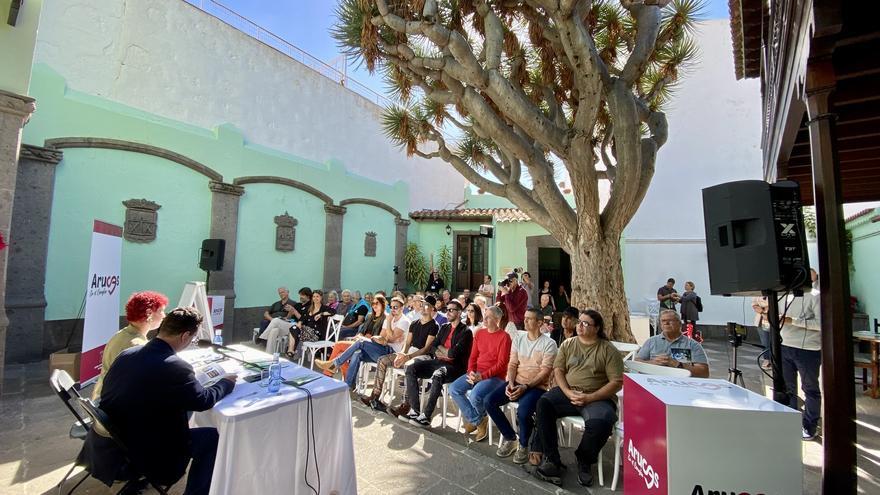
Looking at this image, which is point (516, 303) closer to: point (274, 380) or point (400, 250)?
point (274, 380)

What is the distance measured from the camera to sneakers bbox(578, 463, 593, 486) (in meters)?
2.88

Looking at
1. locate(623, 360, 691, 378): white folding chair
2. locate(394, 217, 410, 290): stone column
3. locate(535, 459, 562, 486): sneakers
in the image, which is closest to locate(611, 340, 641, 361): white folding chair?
locate(623, 360, 691, 378): white folding chair

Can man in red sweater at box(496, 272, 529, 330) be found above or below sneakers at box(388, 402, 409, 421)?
above

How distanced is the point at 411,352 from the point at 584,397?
2.19 meters

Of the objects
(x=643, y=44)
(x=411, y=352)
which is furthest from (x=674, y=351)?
(x=643, y=44)

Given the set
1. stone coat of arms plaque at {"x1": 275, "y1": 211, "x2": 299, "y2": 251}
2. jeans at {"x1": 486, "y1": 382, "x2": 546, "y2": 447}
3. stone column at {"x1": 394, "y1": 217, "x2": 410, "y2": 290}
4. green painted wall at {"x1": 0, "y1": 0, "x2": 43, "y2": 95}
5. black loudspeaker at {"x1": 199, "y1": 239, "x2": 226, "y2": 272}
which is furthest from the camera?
stone column at {"x1": 394, "y1": 217, "x2": 410, "y2": 290}

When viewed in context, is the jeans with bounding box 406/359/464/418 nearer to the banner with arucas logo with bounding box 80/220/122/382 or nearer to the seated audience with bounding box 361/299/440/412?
the seated audience with bounding box 361/299/440/412

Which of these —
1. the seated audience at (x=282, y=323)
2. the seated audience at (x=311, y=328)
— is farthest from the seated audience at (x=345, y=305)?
the seated audience at (x=311, y=328)

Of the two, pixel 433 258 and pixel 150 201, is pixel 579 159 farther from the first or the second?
pixel 433 258

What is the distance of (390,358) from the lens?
4.74 metres

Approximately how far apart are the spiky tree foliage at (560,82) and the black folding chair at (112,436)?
431 cm

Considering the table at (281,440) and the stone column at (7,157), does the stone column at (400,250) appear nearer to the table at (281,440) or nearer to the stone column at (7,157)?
the stone column at (7,157)

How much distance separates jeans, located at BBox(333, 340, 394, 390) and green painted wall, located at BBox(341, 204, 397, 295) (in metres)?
6.15

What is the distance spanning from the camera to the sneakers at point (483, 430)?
3678 millimetres
